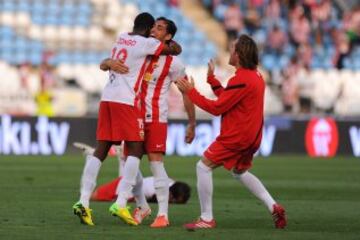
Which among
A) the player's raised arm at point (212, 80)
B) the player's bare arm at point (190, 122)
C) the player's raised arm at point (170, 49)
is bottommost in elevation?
the player's bare arm at point (190, 122)

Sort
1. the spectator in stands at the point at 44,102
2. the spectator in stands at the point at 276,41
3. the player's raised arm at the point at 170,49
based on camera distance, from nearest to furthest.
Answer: the player's raised arm at the point at 170,49
the spectator in stands at the point at 44,102
the spectator in stands at the point at 276,41

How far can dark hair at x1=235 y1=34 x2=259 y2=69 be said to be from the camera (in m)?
10.4

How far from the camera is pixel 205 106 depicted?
34.1 feet

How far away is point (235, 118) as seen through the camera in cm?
1051

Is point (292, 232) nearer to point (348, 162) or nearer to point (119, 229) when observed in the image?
point (119, 229)

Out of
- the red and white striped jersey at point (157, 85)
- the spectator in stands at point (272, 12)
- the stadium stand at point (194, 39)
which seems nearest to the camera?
the red and white striped jersey at point (157, 85)

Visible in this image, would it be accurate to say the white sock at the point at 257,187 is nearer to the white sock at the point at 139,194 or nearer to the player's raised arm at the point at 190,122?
the player's raised arm at the point at 190,122

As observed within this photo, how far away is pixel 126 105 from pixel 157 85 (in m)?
0.45

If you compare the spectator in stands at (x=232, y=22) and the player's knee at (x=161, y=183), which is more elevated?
the spectator in stands at (x=232, y=22)

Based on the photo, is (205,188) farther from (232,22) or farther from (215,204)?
(232,22)

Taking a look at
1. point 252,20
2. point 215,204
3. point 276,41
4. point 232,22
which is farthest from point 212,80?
point 252,20

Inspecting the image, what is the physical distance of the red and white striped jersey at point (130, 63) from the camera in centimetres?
1079

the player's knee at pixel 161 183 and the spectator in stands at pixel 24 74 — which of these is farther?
the spectator in stands at pixel 24 74

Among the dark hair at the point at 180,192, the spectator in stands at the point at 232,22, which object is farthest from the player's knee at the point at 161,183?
the spectator in stands at the point at 232,22
